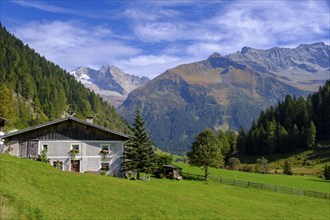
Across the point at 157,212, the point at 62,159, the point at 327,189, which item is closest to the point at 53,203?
the point at 157,212

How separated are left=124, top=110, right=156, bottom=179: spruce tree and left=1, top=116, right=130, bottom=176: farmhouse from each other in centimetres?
133

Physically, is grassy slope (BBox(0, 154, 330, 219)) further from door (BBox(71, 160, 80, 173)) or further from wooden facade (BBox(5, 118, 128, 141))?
wooden facade (BBox(5, 118, 128, 141))

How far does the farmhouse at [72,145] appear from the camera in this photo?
166ft

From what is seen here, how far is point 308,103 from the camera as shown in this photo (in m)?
166

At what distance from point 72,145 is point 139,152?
31.7 ft

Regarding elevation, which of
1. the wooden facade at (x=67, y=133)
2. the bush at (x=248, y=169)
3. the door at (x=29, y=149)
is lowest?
the bush at (x=248, y=169)

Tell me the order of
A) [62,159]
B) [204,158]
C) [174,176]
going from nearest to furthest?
[62,159] → [174,176] → [204,158]

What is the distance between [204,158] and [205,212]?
35.7m

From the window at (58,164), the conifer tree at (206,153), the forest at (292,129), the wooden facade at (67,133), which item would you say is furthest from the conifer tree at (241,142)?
the window at (58,164)

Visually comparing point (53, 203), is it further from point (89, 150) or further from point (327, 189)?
point (327, 189)

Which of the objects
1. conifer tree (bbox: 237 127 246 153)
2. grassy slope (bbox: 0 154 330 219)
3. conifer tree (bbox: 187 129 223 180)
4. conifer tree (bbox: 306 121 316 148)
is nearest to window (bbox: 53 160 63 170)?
grassy slope (bbox: 0 154 330 219)

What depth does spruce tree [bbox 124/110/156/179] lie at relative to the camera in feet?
169

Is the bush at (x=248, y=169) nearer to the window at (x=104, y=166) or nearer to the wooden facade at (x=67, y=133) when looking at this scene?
the wooden facade at (x=67, y=133)

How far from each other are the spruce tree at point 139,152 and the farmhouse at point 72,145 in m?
1.33
